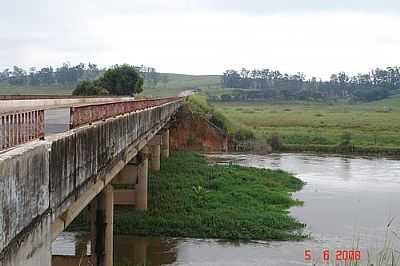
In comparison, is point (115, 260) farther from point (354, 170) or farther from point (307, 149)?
point (307, 149)

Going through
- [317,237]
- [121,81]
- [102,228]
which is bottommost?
[317,237]

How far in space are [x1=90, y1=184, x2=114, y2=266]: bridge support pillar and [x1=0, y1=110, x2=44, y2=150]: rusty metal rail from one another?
28.5ft

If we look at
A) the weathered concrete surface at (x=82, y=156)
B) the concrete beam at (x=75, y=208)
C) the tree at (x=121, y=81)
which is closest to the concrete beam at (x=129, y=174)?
the weathered concrete surface at (x=82, y=156)

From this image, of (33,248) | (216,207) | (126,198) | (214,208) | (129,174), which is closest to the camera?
(33,248)

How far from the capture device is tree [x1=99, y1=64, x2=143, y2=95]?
7119 centimetres

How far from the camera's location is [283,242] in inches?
909

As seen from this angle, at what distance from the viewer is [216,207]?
27531mm

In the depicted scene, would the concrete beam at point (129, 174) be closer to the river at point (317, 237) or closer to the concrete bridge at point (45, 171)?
the river at point (317, 237)

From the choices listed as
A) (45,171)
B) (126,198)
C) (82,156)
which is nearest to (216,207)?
(126,198)

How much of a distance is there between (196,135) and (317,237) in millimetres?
40091

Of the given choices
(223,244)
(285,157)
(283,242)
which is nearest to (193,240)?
(223,244)

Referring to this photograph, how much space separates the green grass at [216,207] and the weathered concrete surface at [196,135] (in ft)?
76.1

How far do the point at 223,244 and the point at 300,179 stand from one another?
757 inches

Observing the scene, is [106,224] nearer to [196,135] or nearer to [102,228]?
[102,228]
